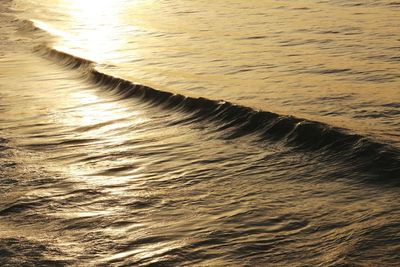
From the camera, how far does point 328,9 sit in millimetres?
15898

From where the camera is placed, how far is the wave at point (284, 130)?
6.19m

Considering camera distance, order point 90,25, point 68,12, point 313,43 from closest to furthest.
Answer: point 313,43, point 90,25, point 68,12

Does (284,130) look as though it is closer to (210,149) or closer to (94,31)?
(210,149)

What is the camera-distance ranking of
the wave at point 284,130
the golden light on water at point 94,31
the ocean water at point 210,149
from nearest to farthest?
the ocean water at point 210,149 < the wave at point 284,130 < the golden light on water at point 94,31

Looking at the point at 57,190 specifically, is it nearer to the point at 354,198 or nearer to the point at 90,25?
the point at 354,198

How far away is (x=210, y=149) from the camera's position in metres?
7.14

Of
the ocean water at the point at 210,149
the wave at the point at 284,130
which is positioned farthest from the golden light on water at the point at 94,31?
the wave at the point at 284,130

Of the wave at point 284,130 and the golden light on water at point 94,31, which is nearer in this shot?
the wave at point 284,130

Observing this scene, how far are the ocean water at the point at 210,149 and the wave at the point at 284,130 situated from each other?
0.02 meters

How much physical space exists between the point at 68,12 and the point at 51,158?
15093mm

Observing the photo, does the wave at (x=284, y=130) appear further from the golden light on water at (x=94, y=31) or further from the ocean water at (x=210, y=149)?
the golden light on water at (x=94, y=31)

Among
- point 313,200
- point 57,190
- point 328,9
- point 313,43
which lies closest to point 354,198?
point 313,200

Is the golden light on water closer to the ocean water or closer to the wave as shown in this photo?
the ocean water

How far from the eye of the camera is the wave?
6191 millimetres
